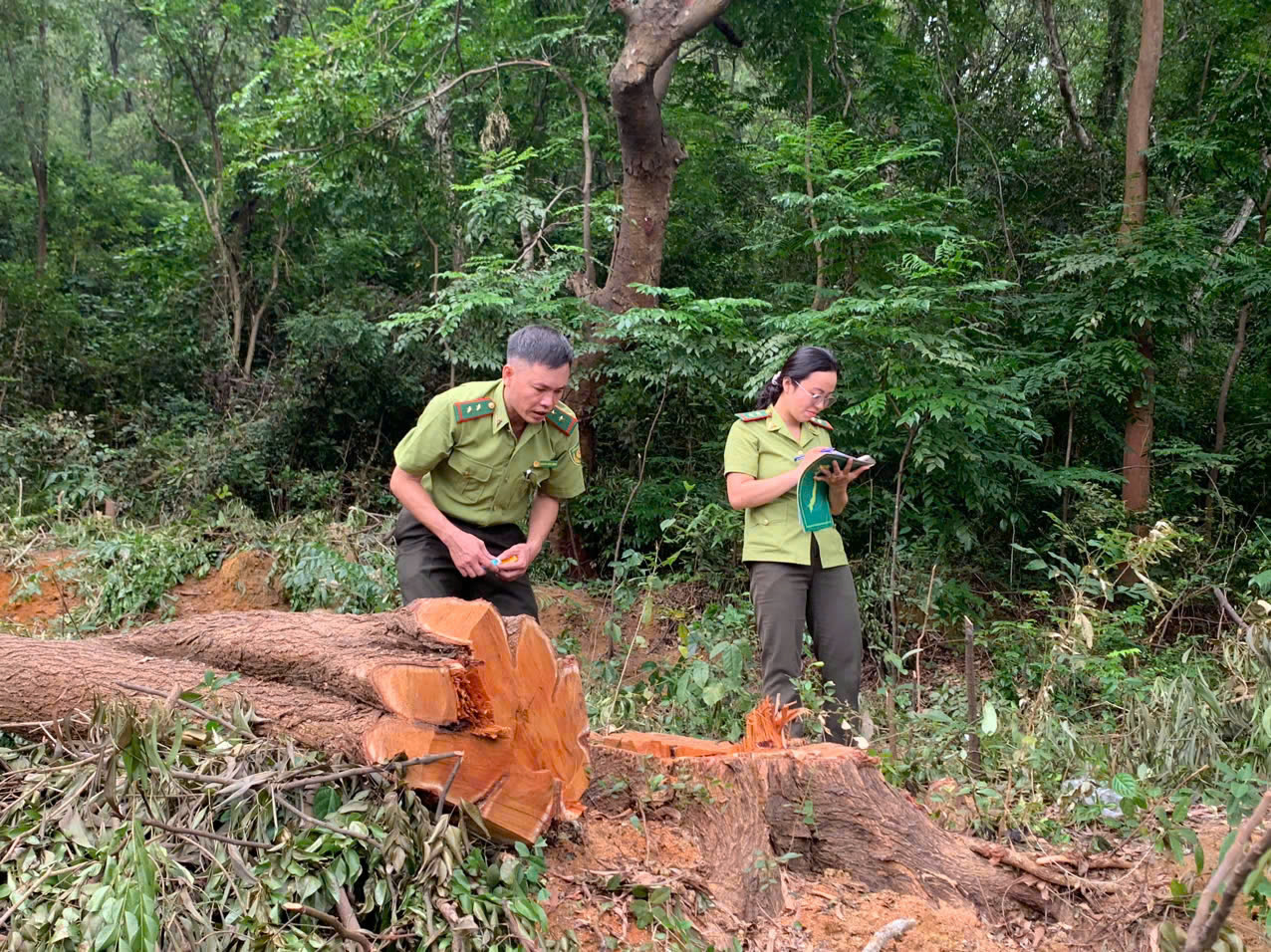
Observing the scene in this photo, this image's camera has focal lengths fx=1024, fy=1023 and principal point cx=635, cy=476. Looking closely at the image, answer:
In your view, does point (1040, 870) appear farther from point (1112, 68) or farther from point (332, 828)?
point (1112, 68)

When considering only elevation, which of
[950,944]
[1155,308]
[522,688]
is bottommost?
[950,944]

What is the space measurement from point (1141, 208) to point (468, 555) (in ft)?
20.0

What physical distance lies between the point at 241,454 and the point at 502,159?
385 cm

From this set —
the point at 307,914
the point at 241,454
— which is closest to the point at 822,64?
the point at 241,454

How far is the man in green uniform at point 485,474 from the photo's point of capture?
3.48 meters

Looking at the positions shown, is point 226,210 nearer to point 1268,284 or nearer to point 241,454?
point 241,454

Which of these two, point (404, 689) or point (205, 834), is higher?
point (404, 689)

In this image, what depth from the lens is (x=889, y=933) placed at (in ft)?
7.75

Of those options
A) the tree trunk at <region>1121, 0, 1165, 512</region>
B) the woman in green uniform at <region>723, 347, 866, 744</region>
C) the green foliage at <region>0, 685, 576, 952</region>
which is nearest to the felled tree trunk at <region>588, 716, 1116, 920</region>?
the green foliage at <region>0, 685, 576, 952</region>

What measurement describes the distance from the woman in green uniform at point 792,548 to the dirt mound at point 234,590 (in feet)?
13.5

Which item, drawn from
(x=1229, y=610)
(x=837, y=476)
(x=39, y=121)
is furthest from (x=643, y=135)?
(x=39, y=121)

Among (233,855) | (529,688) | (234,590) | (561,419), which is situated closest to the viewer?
(233,855)

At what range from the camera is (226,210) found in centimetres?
1191

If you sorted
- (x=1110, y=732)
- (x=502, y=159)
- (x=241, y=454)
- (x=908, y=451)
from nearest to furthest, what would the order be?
(x=1110, y=732)
(x=908, y=451)
(x=502, y=159)
(x=241, y=454)
